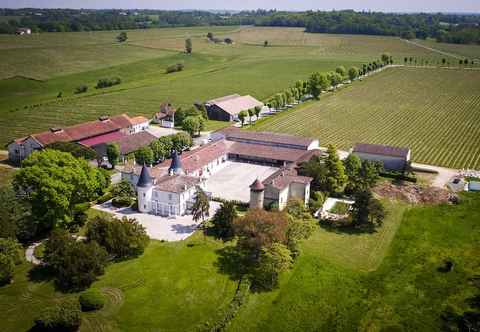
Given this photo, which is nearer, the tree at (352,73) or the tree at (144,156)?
the tree at (144,156)

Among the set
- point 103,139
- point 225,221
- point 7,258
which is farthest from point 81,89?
point 7,258

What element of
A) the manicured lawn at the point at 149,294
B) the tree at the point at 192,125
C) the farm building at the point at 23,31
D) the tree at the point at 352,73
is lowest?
the manicured lawn at the point at 149,294

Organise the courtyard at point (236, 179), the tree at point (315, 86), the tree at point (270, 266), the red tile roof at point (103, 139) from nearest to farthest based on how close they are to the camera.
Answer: the tree at point (270, 266), the courtyard at point (236, 179), the red tile roof at point (103, 139), the tree at point (315, 86)

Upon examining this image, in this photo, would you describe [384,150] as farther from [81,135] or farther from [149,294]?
[81,135]

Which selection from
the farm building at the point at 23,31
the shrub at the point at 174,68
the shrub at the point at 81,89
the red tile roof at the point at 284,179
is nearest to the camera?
the red tile roof at the point at 284,179

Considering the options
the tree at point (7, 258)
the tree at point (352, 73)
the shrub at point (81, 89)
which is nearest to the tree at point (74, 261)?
the tree at point (7, 258)

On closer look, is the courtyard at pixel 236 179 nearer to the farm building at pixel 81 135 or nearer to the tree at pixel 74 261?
the tree at pixel 74 261

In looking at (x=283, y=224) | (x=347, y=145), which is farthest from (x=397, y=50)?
(x=283, y=224)

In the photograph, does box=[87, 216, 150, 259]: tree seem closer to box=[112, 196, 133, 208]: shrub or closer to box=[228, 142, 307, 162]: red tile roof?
box=[112, 196, 133, 208]: shrub
